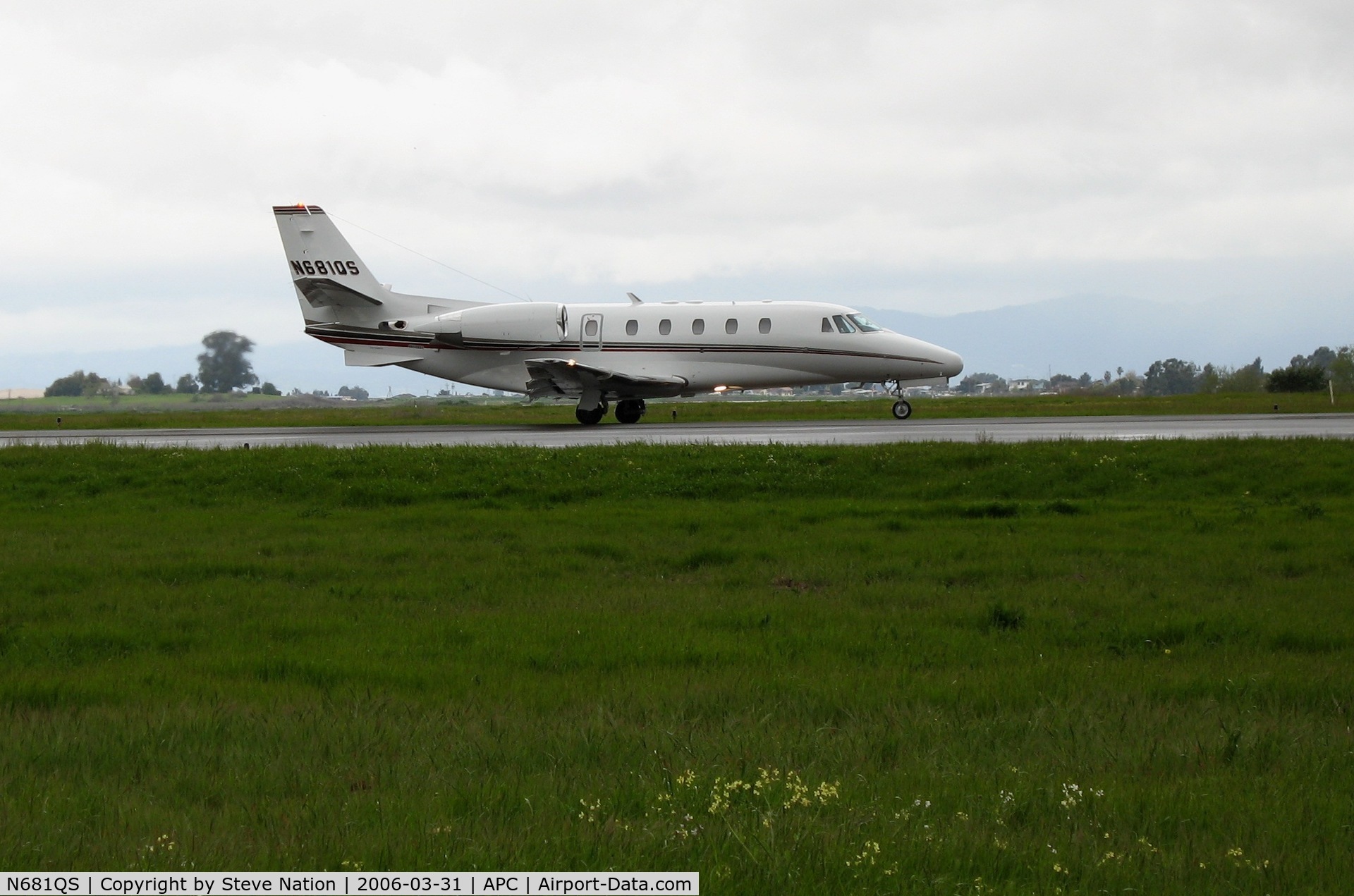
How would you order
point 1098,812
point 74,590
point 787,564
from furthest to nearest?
point 787,564
point 74,590
point 1098,812

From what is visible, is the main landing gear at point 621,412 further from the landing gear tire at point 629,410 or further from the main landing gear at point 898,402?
the main landing gear at point 898,402

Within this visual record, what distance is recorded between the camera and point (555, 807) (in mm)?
4602

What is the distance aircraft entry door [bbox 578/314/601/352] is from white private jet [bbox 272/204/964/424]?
0.03 metres

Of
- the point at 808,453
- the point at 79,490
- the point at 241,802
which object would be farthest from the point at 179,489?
the point at 241,802

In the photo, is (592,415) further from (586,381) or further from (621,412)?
(586,381)

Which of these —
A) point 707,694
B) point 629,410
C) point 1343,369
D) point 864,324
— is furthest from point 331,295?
point 1343,369

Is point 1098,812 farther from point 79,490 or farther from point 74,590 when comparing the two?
point 79,490

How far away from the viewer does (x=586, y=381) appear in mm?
31312

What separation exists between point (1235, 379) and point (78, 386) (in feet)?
304

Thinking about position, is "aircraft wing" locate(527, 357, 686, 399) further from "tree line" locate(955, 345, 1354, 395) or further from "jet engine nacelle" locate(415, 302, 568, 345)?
"tree line" locate(955, 345, 1354, 395)

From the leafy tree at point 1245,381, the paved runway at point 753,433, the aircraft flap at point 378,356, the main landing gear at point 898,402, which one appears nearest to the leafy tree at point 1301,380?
the leafy tree at point 1245,381

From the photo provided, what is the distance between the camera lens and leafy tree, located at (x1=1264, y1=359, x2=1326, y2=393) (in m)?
58.7

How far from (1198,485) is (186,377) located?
85.3m

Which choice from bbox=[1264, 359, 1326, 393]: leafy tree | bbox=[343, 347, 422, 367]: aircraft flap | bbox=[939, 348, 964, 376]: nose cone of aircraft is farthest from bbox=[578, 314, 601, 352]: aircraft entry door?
bbox=[1264, 359, 1326, 393]: leafy tree
